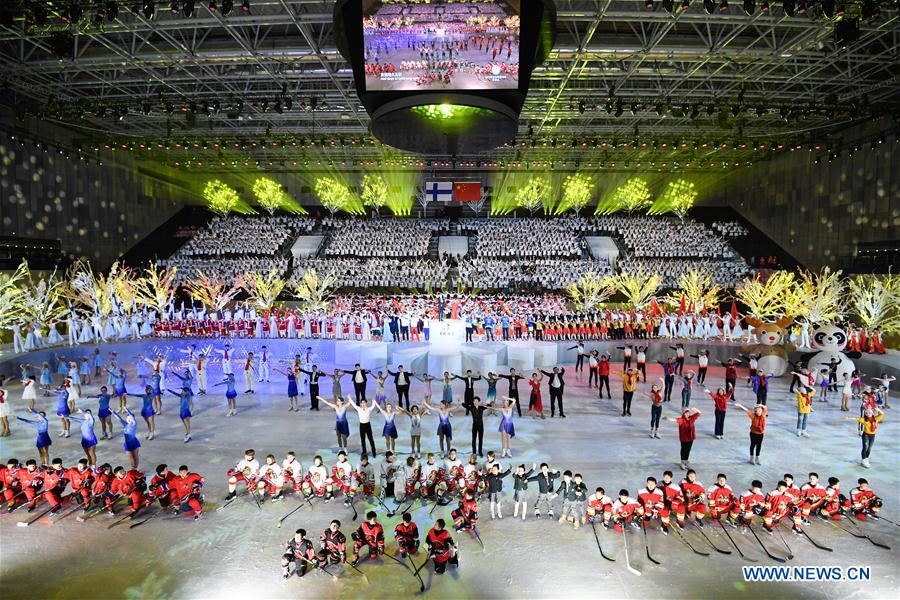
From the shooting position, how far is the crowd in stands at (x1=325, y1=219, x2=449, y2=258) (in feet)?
114

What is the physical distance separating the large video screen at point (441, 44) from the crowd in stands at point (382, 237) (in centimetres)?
2722

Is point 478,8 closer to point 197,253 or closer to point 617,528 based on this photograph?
point 617,528

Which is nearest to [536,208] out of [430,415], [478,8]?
[430,415]

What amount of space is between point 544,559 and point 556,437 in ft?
16.3

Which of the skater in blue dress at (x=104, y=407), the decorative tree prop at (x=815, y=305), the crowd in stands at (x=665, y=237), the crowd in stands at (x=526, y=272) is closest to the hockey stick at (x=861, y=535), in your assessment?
the skater in blue dress at (x=104, y=407)

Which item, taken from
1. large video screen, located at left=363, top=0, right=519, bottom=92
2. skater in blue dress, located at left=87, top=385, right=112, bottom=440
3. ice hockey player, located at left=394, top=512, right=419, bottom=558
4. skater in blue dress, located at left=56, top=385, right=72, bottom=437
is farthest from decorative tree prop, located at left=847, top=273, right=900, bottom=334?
skater in blue dress, located at left=56, top=385, right=72, bottom=437

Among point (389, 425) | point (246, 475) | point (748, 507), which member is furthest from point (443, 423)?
point (748, 507)

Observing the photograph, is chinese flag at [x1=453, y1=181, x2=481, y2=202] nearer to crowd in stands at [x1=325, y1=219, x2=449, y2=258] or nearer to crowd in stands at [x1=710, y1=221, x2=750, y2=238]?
crowd in stands at [x1=325, y1=219, x2=449, y2=258]

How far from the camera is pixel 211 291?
23672 millimetres

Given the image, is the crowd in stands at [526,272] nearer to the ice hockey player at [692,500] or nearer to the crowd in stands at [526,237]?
the crowd in stands at [526,237]

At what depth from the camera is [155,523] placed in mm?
7477

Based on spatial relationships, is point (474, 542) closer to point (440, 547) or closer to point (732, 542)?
point (440, 547)

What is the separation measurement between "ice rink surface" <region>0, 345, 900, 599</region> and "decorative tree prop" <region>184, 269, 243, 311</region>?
510 inches

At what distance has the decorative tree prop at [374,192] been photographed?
1561 inches
